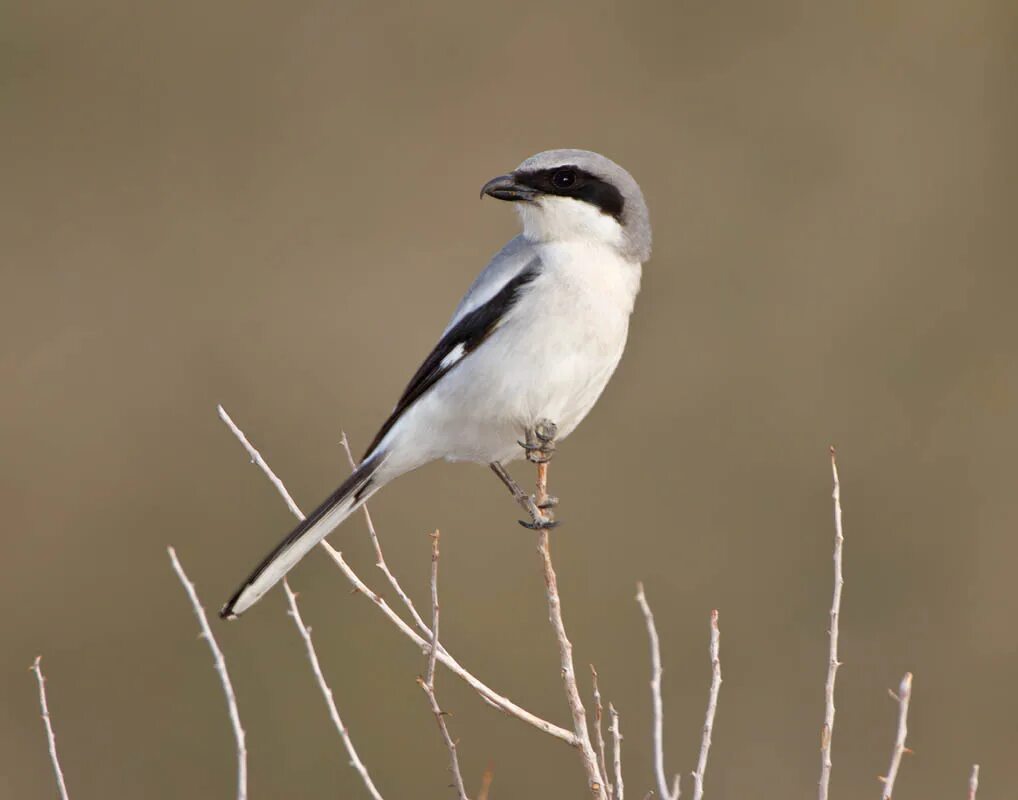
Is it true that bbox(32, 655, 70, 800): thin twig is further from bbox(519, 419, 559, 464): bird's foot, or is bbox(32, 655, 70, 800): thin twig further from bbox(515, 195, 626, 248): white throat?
bbox(515, 195, 626, 248): white throat

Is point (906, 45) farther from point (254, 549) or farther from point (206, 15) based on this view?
point (254, 549)

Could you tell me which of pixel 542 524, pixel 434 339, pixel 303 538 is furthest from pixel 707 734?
pixel 434 339

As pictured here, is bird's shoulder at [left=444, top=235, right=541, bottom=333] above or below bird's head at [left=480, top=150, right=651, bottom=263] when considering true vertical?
below

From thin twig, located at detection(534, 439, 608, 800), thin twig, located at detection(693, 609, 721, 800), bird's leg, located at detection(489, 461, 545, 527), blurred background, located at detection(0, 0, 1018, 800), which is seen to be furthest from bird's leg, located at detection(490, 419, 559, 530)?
blurred background, located at detection(0, 0, 1018, 800)

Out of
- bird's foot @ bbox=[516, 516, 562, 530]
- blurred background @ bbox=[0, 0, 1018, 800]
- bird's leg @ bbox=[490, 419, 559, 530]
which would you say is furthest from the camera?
blurred background @ bbox=[0, 0, 1018, 800]

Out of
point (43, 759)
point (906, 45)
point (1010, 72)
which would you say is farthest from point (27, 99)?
point (1010, 72)

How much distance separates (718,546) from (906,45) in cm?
338

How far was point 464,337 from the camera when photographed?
3.43 m

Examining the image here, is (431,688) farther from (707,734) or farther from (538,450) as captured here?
(538,450)

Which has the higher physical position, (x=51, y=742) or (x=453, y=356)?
(x=453, y=356)

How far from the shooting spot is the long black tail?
3172 millimetres

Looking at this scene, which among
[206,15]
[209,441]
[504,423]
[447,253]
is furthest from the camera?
[206,15]

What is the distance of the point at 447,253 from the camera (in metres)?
7.36

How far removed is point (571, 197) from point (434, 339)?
3764mm
